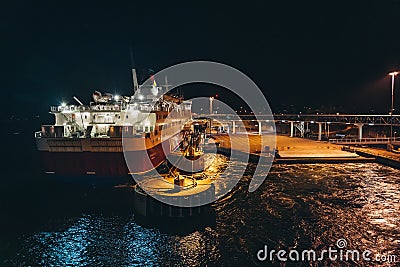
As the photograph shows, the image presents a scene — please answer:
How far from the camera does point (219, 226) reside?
58.2 ft

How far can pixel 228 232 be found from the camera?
16.9m

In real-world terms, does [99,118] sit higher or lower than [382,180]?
higher

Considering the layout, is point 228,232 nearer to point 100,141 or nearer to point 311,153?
point 100,141

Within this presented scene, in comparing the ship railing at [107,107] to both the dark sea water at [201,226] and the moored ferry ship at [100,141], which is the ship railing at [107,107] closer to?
the moored ferry ship at [100,141]

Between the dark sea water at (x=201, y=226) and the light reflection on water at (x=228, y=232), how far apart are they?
0.05 m

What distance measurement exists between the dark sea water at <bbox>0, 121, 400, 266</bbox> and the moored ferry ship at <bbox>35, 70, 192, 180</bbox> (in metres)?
2.09

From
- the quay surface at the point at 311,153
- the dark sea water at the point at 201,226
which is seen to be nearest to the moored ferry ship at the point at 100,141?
the dark sea water at the point at 201,226

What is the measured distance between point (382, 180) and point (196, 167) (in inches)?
766

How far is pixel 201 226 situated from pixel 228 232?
1770 mm

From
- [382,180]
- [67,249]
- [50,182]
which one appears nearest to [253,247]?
[67,249]

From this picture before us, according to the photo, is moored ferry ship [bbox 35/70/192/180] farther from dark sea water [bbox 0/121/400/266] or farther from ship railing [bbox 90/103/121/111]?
dark sea water [bbox 0/121/400/266]

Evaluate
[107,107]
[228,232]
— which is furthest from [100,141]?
[228,232]

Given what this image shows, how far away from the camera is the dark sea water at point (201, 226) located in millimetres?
14711

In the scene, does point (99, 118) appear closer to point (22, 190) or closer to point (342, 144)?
point (22, 190)
